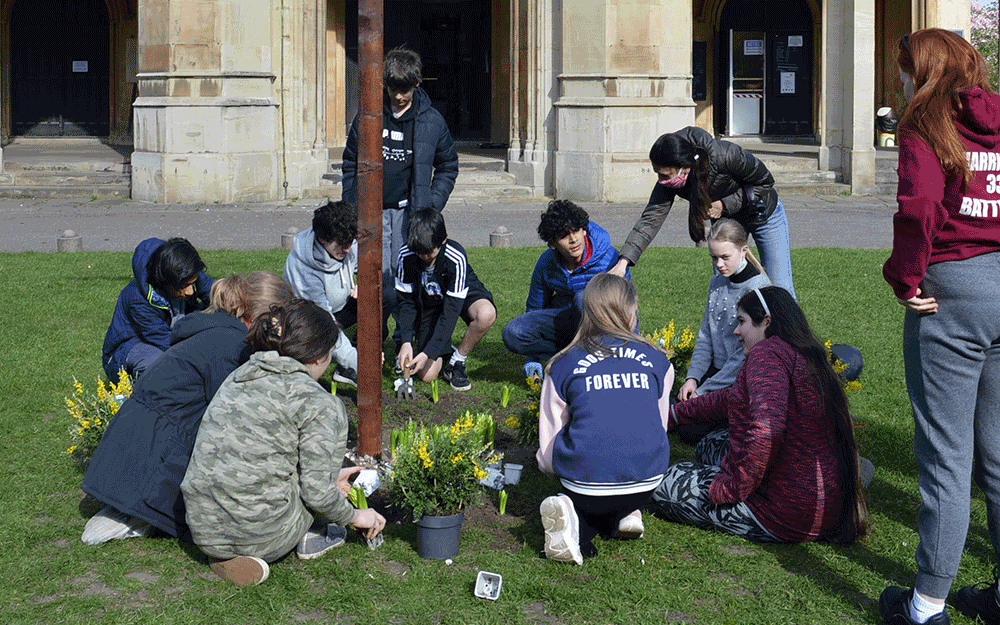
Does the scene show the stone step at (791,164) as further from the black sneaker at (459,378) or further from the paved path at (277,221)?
the black sneaker at (459,378)

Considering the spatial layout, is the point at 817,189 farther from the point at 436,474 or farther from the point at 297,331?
the point at 297,331

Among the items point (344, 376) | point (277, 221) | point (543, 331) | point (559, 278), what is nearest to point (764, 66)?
point (277, 221)

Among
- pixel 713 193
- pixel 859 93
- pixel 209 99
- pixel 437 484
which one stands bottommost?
pixel 437 484

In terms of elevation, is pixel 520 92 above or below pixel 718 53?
below

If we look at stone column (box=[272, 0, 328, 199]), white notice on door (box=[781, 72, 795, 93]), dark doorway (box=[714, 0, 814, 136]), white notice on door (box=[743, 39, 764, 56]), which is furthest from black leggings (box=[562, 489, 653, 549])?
white notice on door (box=[781, 72, 795, 93])

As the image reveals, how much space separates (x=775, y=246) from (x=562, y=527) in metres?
2.89

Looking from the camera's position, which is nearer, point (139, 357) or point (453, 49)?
point (139, 357)

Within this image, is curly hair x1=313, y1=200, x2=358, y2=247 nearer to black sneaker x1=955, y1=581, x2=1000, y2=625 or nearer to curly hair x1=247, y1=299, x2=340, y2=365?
curly hair x1=247, y1=299, x2=340, y2=365

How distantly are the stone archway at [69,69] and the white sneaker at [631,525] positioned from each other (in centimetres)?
2152

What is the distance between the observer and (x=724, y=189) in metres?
6.30

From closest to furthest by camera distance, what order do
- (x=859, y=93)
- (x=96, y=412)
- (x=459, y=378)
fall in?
(x=96, y=412) < (x=459, y=378) < (x=859, y=93)

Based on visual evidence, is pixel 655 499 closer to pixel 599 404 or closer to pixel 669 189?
pixel 599 404

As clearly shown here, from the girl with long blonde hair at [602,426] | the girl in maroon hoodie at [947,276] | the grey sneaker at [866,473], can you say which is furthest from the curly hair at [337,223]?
the girl in maroon hoodie at [947,276]

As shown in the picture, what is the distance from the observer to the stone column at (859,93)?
17.9 m
